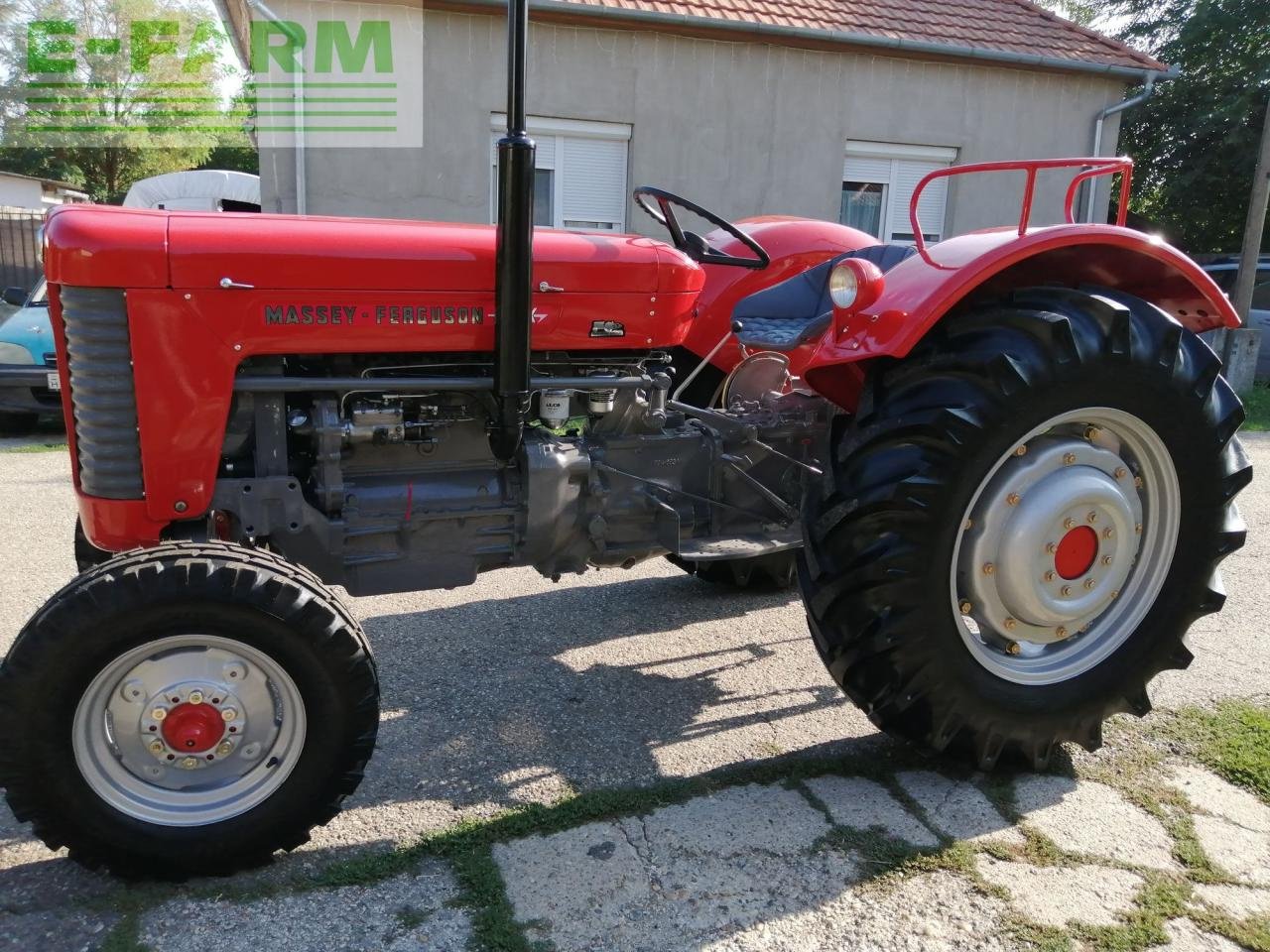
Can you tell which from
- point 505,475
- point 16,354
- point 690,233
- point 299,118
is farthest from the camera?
point 299,118

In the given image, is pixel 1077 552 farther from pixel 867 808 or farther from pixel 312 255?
pixel 312 255

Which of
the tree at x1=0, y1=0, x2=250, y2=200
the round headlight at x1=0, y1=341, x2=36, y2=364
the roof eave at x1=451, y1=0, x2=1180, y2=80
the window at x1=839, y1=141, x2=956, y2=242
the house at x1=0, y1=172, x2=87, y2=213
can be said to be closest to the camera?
the round headlight at x1=0, y1=341, x2=36, y2=364

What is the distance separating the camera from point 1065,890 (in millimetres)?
2055

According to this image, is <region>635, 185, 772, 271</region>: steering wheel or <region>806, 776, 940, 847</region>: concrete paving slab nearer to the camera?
<region>806, 776, 940, 847</region>: concrete paving slab

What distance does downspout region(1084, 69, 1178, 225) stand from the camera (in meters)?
9.34

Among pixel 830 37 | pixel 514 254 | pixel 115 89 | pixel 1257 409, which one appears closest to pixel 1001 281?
pixel 514 254

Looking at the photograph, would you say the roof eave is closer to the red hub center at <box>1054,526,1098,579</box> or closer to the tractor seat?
the tractor seat

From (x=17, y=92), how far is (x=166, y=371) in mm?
36407

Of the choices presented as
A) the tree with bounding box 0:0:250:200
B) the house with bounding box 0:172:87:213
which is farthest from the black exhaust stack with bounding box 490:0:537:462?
the house with bounding box 0:172:87:213

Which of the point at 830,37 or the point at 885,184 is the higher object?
the point at 830,37

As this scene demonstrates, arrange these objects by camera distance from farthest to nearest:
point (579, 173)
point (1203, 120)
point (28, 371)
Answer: point (1203, 120)
point (579, 173)
point (28, 371)

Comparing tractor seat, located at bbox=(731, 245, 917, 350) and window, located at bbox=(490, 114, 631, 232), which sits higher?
window, located at bbox=(490, 114, 631, 232)

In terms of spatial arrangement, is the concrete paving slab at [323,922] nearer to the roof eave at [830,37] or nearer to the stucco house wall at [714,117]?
the stucco house wall at [714,117]

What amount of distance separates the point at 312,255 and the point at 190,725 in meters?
1.09
